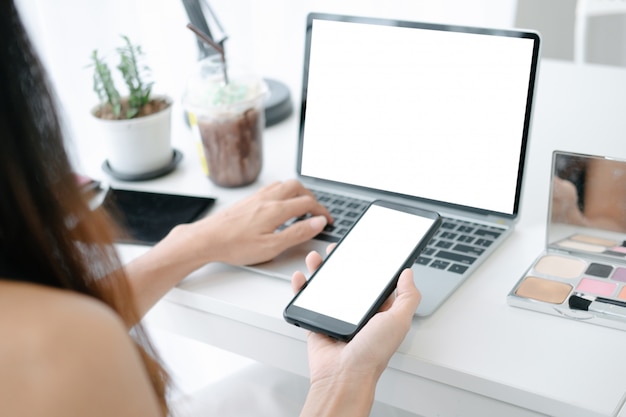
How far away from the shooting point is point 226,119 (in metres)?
1.08

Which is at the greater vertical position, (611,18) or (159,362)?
(611,18)

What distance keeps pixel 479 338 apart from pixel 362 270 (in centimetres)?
13

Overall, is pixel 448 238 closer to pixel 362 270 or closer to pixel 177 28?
pixel 362 270

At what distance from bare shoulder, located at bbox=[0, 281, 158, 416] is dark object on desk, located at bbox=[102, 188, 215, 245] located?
530 millimetres

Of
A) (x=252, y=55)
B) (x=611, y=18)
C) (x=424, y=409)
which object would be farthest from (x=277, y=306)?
(x=611, y=18)

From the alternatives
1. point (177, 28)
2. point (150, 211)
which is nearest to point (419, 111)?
point (150, 211)

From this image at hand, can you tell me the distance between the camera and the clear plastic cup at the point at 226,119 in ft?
3.56

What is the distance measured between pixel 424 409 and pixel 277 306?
0.19m

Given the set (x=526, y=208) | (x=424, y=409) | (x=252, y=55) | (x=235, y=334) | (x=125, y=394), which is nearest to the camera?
(x=125, y=394)

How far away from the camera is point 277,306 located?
850mm

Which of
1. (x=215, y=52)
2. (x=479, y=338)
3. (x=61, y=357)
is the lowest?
(x=479, y=338)

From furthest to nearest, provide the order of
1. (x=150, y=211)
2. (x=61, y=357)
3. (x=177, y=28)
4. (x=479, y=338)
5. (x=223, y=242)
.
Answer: (x=177, y=28) < (x=150, y=211) < (x=223, y=242) < (x=479, y=338) < (x=61, y=357)

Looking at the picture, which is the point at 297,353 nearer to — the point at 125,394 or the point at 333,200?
the point at 333,200

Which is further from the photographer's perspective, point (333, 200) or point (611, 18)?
point (611, 18)
